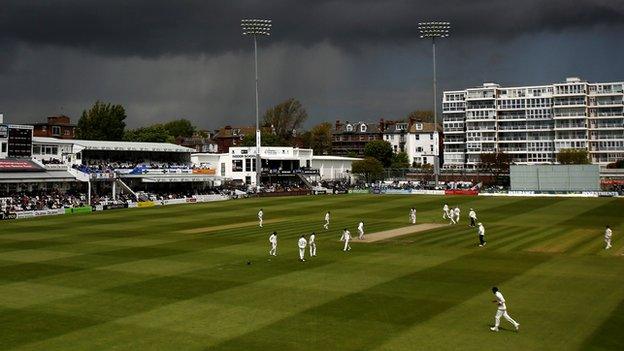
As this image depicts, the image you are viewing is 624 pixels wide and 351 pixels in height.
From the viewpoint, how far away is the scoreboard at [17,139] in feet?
240

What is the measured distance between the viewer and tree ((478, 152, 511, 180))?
368ft

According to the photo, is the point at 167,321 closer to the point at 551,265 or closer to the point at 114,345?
the point at 114,345

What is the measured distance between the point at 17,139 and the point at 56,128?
172 feet

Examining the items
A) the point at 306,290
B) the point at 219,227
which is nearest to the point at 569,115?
the point at 219,227

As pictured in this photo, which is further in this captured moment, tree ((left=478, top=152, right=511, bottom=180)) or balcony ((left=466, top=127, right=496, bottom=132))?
balcony ((left=466, top=127, right=496, bottom=132))

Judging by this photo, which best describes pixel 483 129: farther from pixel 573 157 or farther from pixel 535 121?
pixel 573 157

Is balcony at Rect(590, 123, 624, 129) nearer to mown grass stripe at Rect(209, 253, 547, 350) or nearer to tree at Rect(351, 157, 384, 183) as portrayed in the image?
tree at Rect(351, 157, 384, 183)

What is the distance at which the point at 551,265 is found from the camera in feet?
98.2

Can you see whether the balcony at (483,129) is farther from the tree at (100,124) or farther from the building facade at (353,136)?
the tree at (100,124)

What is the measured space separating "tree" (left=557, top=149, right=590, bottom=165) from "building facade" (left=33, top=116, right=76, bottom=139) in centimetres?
9678

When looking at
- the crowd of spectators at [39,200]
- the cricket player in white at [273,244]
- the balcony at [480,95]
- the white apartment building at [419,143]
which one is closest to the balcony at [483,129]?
the balcony at [480,95]

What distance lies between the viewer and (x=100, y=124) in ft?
406

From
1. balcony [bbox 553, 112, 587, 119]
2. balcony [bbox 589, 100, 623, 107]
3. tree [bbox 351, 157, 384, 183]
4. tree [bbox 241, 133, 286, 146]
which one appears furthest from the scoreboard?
balcony [bbox 589, 100, 623, 107]

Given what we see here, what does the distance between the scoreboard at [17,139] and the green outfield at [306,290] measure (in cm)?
2969
